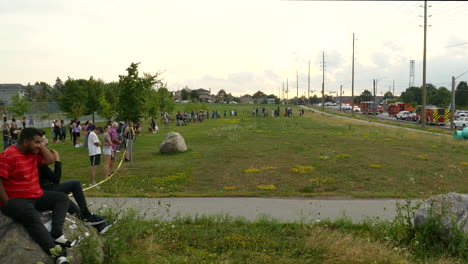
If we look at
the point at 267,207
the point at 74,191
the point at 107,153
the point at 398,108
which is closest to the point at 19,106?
the point at 107,153

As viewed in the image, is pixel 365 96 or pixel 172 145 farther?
pixel 365 96

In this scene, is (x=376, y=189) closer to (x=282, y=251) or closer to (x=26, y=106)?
(x=282, y=251)

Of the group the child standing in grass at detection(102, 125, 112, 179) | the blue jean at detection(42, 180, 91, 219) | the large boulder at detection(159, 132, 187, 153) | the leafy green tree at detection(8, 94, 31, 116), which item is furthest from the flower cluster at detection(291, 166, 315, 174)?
the leafy green tree at detection(8, 94, 31, 116)

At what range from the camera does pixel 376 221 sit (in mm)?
7434

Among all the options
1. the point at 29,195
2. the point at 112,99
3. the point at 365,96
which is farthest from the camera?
the point at 365,96

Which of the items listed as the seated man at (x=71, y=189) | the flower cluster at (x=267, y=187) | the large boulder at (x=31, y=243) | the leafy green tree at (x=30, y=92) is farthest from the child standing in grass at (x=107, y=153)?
the leafy green tree at (x=30, y=92)

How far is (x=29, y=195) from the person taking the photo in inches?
197

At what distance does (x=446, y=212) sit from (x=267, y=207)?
377 centimetres

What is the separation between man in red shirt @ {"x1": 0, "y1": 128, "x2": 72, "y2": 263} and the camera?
478cm

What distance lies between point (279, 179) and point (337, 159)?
4754mm

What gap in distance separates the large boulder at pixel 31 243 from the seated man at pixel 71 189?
14.1 inches

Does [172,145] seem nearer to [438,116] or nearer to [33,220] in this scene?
[33,220]

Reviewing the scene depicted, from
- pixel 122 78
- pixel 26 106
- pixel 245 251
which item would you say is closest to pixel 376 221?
pixel 245 251

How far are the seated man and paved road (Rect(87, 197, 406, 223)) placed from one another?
1.85 metres
